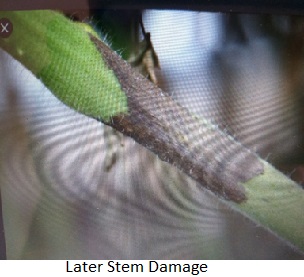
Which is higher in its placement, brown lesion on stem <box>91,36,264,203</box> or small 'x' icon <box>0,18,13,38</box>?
small 'x' icon <box>0,18,13,38</box>

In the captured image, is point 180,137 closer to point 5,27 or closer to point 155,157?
point 155,157

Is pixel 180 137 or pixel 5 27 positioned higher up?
pixel 5 27

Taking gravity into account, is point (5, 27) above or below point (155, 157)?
above

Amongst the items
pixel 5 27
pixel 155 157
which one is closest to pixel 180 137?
pixel 155 157
